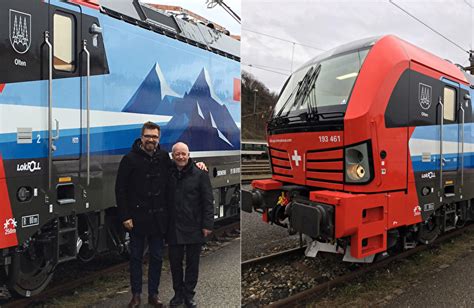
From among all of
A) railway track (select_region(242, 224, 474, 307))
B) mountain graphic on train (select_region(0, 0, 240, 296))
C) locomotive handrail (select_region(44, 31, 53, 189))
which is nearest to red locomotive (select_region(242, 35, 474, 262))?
railway track (select_region(242, 224, 474, 307))

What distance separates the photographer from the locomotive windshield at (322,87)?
3932mm

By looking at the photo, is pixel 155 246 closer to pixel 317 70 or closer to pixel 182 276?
pixel 182 276

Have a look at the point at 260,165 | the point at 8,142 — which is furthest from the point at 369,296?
the point at 8,142

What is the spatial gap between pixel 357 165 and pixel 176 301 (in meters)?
2.13

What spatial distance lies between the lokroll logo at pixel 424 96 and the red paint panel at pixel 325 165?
4.63ft

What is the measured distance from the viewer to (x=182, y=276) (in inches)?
134

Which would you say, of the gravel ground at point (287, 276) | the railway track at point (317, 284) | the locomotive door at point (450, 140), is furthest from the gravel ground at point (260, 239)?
the locomotive door at point (450, 140)

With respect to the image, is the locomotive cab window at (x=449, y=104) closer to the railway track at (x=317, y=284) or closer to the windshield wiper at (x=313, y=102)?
the railway track at (x=317, y=284)

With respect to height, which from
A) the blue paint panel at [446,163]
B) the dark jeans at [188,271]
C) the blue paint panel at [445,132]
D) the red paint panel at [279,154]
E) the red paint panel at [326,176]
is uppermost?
the blue paint panel at [445,132]

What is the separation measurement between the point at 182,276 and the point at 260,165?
1.31 m

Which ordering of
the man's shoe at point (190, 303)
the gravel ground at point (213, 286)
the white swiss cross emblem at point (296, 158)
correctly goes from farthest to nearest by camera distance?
the white swiss cross emblem at point (296, 158), the gravel ground at point (213, 286), the man's shoe at point (190, 303)

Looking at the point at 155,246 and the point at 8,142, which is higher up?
the point at 8,142

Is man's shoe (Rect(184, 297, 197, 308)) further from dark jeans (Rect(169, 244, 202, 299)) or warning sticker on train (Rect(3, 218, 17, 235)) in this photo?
warning sticker on train (Rect(3, 218, 17, 235))

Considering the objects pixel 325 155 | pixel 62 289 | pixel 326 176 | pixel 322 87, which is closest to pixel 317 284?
pixel 326 176
